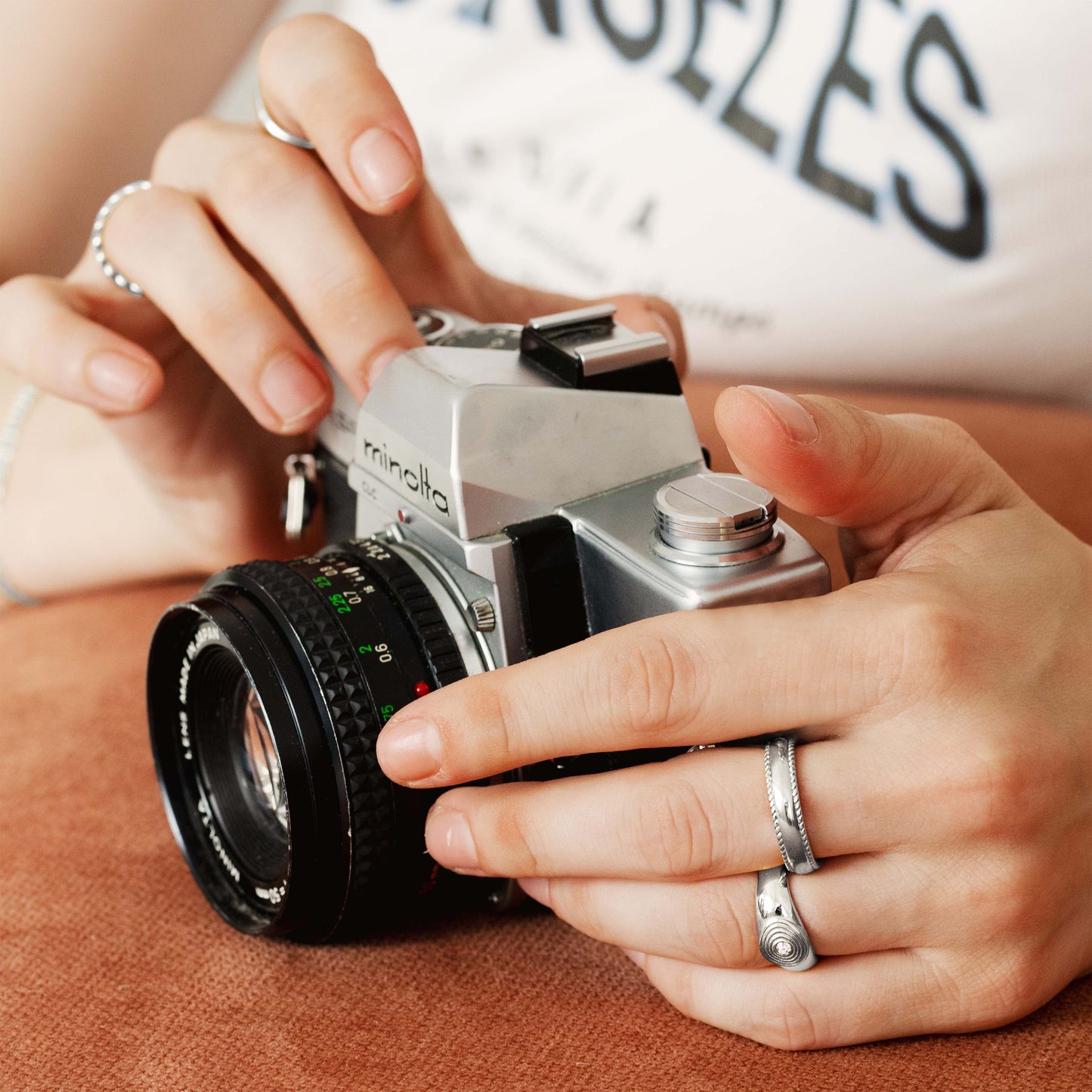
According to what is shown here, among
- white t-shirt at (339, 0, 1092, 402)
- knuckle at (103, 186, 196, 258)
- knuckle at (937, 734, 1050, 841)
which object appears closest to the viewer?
knuckle at (937, 734, 1050, 841)

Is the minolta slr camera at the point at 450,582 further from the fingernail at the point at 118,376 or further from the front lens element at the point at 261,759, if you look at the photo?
the fingernail at the point at 118,376

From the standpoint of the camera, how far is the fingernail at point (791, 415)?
34 centimetres

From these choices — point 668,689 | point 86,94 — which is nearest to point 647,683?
point 668,689

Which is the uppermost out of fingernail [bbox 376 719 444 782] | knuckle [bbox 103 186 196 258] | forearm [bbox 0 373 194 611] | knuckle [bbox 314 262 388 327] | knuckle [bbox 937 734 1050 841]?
knuckle [bbox 103 186 196 258]

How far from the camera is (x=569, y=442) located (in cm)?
40

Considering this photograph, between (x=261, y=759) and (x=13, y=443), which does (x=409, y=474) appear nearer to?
(x=261, y=759)

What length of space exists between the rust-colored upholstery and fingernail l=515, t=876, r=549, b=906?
26 millimetres

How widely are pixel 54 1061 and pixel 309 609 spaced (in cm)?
16

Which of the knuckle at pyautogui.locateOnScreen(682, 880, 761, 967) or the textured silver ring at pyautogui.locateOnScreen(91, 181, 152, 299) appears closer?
the knuckle at pyautogui.locateOnScreen(682, 880, 761, 967)

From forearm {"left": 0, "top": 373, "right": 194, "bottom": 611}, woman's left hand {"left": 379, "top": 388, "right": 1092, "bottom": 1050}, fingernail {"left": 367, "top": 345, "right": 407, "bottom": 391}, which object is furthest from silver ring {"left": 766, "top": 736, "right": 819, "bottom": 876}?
forearm {"left": 0, "top": 373, "right": 194, "bottom": 611}

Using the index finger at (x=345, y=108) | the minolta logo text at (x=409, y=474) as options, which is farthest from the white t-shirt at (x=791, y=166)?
the minolta logo text at (x=409, y=474)

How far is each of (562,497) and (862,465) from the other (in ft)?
0.33

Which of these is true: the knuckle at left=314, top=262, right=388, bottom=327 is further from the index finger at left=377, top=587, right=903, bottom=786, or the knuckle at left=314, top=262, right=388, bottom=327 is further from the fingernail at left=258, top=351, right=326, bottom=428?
the index finger at left=377, top=587, right=903, bottom=786

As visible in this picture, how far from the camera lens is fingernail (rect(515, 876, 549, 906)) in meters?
0.39
